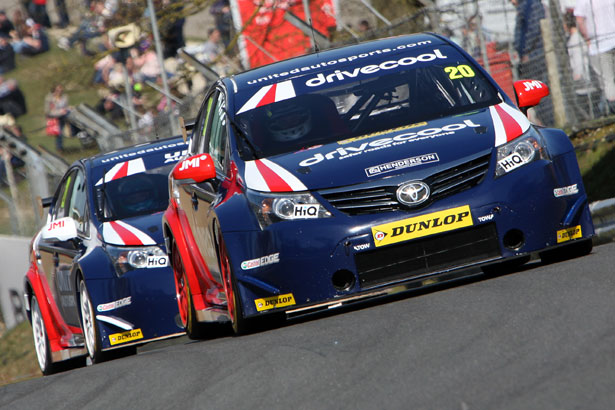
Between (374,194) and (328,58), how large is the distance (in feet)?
6.17

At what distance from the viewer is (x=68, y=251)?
393 inches

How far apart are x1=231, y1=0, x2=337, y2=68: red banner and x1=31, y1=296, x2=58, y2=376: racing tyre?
10.1 metres

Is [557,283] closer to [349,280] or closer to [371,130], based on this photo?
[349,280]

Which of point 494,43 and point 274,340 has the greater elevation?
point 494,43

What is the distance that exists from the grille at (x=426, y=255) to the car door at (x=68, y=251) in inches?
135

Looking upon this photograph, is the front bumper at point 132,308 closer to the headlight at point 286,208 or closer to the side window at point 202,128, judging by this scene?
the side window at point 202,128

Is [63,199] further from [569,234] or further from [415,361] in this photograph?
[415,361]

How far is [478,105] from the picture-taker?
25.8 ft

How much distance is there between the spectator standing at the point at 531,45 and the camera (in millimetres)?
13969

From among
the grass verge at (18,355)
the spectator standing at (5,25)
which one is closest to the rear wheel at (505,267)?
the grass verge at (18,355)

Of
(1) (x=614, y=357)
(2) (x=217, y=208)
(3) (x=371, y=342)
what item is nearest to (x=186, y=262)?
(2) (x=217, y=208)

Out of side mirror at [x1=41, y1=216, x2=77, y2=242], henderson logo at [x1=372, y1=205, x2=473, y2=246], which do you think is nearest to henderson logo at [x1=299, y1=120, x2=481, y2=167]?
henderson logo at [x1=372, y1=205, x2=473, y2=246]

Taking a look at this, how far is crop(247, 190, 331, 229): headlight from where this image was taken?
6891mm

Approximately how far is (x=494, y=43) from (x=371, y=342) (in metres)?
9.12
